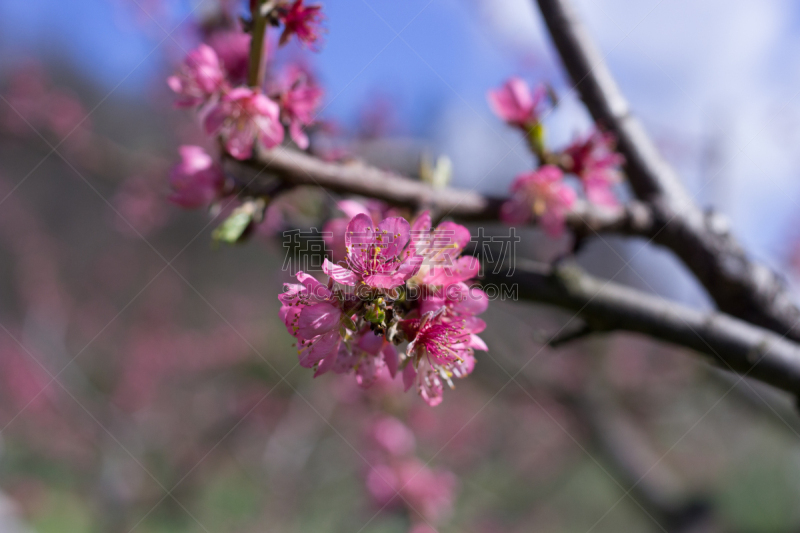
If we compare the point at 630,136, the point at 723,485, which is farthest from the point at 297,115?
the point at 723,485

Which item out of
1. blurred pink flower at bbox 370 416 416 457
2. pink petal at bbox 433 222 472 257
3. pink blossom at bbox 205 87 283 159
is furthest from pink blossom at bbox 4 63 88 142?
pink petal at bbox 433 222 472 257

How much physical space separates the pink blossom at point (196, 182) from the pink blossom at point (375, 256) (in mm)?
452

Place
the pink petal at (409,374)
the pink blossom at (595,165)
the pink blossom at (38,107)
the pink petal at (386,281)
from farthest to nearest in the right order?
the pink blossom at (38,107)
the pink blossom at (595,165)
the pink petal at (409,374)
the pink petal at (386,281)

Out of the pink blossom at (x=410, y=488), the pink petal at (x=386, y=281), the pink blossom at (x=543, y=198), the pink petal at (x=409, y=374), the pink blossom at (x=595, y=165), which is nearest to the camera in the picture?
the pink petal at (x=386, y=281)

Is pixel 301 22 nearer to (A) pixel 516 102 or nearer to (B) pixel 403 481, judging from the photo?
(A) pixel 516 102

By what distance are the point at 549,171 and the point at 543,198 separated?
8 centimetres

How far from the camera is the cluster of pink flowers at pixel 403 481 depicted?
233cm

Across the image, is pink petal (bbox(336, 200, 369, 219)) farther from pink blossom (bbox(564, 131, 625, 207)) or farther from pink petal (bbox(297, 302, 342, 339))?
pink blossom (bbox(564, 131, 625, 207))

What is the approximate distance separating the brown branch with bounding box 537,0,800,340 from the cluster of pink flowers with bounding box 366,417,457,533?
1.68m

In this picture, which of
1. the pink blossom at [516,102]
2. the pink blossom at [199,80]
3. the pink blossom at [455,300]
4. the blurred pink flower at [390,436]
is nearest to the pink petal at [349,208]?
the pink blossom at [455,300]

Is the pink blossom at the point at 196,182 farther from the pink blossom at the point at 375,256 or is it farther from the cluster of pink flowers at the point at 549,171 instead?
the cluster of pink flowers at the point at 549,171

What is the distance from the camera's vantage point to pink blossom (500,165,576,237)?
3.66 feet

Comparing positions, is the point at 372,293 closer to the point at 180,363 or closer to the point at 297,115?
the point at 297,115

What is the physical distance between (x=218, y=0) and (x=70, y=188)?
1395 cm
